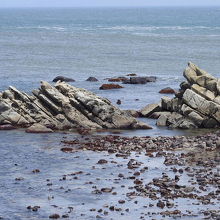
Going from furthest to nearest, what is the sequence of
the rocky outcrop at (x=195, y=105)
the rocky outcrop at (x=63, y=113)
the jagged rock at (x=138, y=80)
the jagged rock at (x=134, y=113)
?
1. the jagged rock at (x=138, y=80)
2. the jagged rock at (x=134, y=113)
3. the rocky outcrop at (x=195, y=105)
4. the rocky outcrop at (x=63, y=113)

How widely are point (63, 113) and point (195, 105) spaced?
1159 centimetres

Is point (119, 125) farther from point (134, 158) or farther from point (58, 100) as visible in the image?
point (134, 158)

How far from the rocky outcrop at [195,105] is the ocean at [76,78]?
2067mm

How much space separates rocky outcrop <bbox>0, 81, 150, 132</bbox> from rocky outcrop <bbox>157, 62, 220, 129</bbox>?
3181mm

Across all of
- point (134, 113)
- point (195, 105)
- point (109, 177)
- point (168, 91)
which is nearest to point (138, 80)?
point (168, 91)

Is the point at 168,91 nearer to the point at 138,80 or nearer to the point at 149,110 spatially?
the point at 138,80

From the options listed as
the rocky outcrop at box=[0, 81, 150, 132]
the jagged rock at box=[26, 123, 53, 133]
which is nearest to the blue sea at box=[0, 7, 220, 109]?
the rocky outcrop at box=[0, 81, 150, 132]

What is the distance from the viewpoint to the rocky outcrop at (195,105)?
6650 cm

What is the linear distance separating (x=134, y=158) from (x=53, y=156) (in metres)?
5.95

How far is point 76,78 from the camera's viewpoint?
326 ft

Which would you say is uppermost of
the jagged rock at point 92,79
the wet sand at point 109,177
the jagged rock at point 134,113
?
the wet sand at point 109,177

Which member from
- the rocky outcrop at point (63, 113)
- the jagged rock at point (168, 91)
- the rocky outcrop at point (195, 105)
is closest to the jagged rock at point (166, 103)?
the rocky outcrop at point (195, 105)

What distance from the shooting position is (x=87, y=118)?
67.1 meters

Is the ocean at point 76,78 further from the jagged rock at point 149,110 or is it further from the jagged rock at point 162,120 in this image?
the jagged rock at point 149,110
